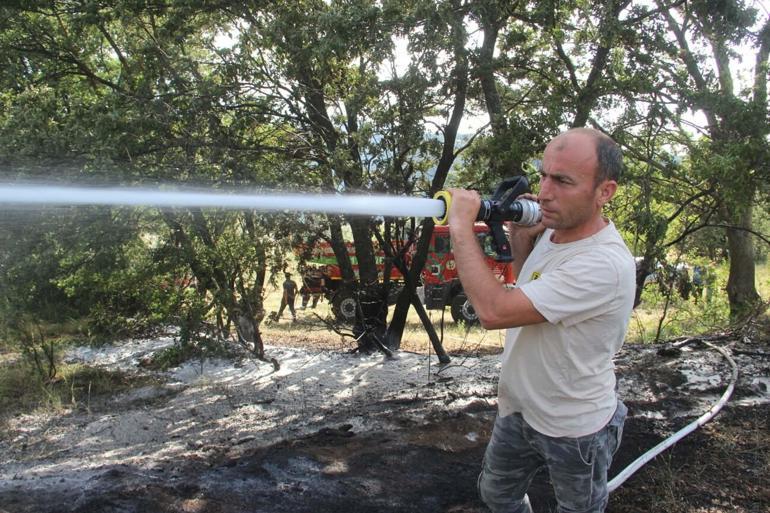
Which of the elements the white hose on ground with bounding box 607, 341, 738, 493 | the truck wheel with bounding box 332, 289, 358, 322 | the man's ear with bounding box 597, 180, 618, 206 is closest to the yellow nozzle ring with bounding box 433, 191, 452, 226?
the man's ear with bounding box 597, 180, 618, 206

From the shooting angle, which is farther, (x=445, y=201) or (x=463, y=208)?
(x=445, y=201)

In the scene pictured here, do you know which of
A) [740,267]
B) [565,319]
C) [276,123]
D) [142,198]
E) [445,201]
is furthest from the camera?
[740,267]

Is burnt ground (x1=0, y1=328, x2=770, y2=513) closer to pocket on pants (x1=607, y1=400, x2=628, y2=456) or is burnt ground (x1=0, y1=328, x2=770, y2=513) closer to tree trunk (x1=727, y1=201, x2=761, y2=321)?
pocket on pants (x1=607, y1=400, x2=628, y2=456)

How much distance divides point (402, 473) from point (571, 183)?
2.51 metres

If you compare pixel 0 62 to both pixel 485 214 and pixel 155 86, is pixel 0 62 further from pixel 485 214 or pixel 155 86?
pixel 485 214

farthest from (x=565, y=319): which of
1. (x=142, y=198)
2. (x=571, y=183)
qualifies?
(x=142, y=198)

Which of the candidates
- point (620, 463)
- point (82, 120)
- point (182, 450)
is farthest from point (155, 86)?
point (620, 463)

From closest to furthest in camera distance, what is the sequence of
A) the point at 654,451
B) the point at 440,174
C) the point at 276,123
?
the point at 654,451, the point at 276,123, the point at 440,174

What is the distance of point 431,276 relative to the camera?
43.2 ft

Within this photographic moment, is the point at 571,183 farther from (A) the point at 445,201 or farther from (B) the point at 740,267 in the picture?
(B) the point at 740,267

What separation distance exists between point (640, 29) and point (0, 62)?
7.18 m

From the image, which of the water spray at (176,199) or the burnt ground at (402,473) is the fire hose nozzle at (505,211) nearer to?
the water spray at (176,199)

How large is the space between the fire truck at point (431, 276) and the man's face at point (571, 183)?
208 inches

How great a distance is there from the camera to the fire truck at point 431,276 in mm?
8539
